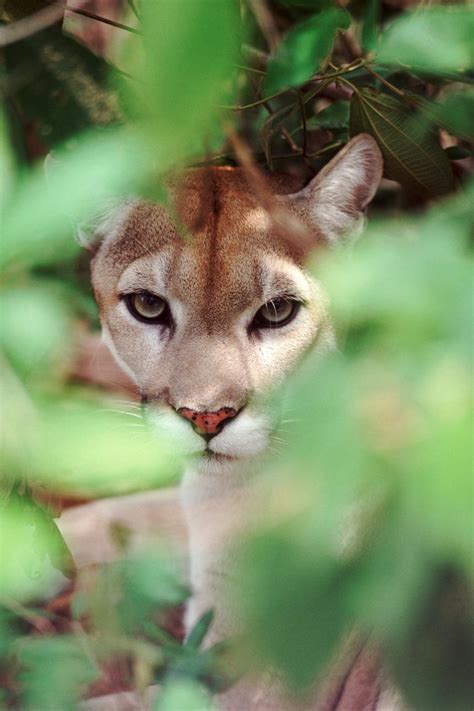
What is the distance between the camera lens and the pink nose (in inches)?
61.4

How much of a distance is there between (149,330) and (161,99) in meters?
1.29

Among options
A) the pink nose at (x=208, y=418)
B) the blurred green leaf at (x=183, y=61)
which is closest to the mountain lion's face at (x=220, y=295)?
the pink nose at (x=208, y=418)

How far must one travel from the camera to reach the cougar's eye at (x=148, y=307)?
1.79 m

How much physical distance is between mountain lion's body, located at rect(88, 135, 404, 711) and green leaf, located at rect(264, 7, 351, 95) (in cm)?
32

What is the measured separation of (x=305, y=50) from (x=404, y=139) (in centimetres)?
42

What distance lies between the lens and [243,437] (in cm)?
162

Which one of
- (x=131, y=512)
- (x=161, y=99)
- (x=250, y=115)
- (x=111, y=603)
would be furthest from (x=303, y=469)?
(x=131, y=512)

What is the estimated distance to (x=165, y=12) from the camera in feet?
1.66

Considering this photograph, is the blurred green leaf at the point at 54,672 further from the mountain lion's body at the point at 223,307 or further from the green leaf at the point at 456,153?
the green leaf at the point at 456,153

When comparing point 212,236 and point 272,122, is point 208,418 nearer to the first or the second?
point 212,236

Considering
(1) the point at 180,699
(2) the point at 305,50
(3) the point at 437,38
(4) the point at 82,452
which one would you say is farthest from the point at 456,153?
(4) the point at 82,452

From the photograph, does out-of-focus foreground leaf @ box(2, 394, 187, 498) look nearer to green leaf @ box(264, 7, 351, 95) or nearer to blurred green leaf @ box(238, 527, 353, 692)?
blurred green leaf @ box(238, 527, 353, 692)

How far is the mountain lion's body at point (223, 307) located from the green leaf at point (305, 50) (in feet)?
1.05

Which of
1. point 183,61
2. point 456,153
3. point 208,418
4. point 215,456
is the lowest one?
point 215,456
